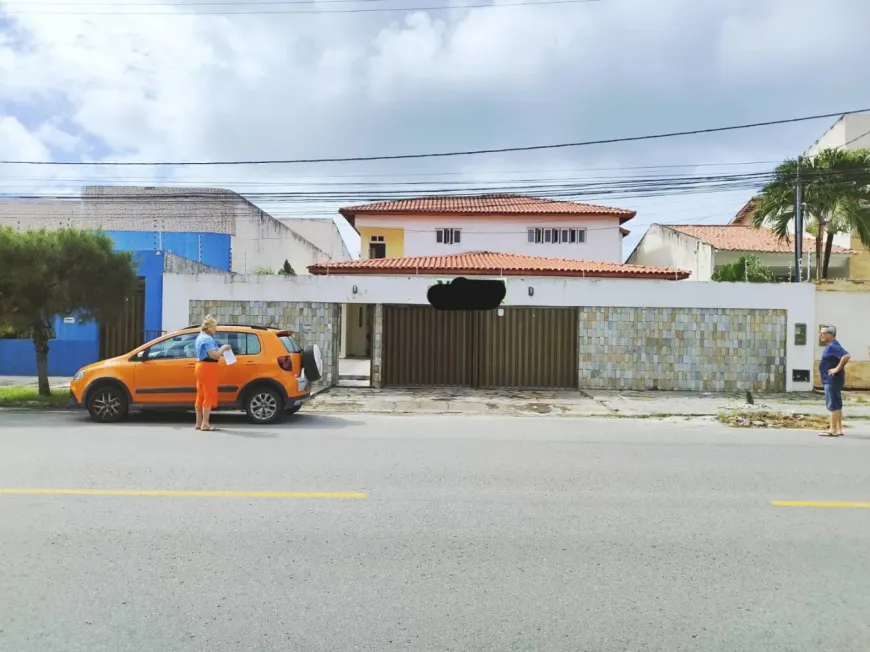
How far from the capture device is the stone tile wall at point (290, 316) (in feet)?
52.1

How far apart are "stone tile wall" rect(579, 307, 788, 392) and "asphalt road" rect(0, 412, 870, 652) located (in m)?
7.78

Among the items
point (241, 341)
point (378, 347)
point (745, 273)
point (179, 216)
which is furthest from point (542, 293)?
point (179, 216)

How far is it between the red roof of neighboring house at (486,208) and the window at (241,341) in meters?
20.9

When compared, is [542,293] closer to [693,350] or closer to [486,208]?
[693,350]

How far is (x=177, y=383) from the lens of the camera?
10.4m

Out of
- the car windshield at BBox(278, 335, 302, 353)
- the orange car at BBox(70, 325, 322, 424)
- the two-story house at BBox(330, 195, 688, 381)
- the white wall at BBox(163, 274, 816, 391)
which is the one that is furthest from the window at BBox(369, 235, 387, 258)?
the orange car at BBox(70, 325, 322, 424)

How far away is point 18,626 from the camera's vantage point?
11.1 ft

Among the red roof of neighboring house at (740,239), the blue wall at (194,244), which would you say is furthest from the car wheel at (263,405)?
the blue wall at (194,244)

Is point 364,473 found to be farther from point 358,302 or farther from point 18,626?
point 358,302

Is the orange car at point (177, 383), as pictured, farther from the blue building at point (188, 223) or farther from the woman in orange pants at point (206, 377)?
the blue building at point (188, 223)

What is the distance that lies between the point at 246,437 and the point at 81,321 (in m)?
6.15

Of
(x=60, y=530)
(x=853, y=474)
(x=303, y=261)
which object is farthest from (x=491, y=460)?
(x=303, y=261)

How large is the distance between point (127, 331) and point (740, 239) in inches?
950

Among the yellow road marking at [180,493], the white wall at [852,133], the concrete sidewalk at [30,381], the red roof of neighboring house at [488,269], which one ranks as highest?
the white wall at [852,133]
